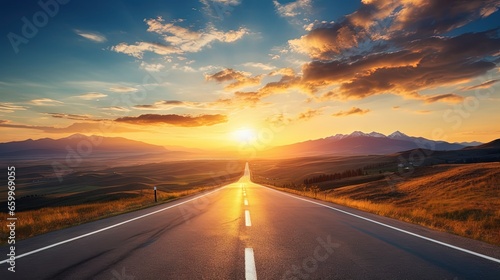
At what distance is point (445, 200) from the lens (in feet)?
69.2

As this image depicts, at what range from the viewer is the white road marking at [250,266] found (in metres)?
4.76

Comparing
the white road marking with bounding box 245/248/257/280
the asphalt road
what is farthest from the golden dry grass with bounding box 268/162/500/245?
the white road marking with bounding box 245/248/257/280

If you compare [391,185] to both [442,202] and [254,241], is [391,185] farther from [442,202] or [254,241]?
[254,241]

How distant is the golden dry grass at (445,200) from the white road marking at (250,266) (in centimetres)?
651

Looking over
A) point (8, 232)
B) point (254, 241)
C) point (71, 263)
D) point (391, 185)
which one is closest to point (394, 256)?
point (254, 241)

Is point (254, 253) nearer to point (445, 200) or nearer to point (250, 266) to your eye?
point (250, 266)

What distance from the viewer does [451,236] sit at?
843 centimetres

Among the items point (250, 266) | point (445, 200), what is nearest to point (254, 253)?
point (250, 266)

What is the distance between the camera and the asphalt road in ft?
16.5

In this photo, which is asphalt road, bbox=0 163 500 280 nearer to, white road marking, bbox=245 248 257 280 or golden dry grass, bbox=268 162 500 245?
white road marking, bbox=245 248 257 280

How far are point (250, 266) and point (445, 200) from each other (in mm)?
21110

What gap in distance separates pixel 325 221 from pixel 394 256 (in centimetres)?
479

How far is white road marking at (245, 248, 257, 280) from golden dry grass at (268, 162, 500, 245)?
651 centimetres

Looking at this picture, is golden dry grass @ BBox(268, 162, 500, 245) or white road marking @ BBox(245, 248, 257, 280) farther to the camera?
golden dry grass @ BBox(268, 162, 500, 245)
